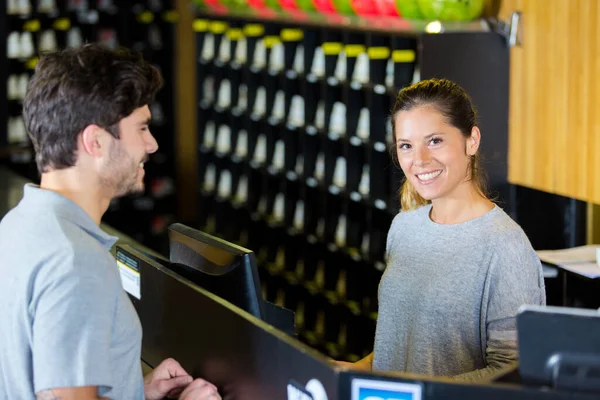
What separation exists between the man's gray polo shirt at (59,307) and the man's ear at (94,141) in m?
0.11

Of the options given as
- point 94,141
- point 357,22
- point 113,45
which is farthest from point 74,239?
point 113,45

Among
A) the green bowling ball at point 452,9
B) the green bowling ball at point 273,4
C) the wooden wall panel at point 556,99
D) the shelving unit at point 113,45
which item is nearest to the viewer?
the wooden wall panel at point 556,99

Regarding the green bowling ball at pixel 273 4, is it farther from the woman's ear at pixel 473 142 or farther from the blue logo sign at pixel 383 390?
the blue logo sign at pixel 383 390

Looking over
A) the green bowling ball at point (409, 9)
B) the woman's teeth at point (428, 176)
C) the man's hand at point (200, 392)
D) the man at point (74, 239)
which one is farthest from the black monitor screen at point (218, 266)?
the green bowling ball at point (409, 9)

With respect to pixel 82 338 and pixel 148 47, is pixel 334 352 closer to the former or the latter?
pixel 148 47

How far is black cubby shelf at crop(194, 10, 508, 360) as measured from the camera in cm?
478

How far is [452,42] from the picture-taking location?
Result: 4.75 m

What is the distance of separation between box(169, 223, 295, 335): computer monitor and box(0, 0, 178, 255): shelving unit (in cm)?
457

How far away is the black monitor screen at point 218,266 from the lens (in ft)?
7.26

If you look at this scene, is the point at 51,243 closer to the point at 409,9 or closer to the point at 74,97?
the point at 74,97

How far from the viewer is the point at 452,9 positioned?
4750mm

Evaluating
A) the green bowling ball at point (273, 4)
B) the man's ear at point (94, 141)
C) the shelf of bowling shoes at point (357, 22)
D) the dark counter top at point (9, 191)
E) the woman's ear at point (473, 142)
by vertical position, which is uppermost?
the green bowling ball at point (273, 4)

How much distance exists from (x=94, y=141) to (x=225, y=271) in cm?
54

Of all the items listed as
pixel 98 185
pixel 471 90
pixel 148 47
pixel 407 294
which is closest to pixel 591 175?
pixel 471 90
